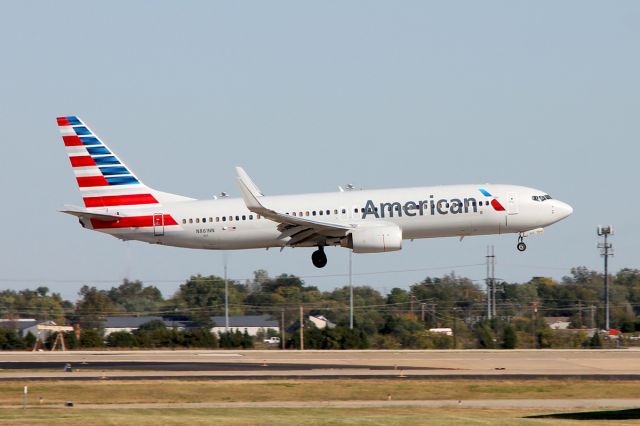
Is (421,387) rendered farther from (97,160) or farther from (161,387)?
(97,160)

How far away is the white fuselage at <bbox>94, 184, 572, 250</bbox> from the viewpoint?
62125 mm

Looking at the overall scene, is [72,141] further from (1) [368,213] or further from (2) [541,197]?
(2) [541,197]

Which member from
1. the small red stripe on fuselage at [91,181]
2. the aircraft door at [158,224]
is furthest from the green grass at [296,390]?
the small red stripe on fuselage at [91,181]

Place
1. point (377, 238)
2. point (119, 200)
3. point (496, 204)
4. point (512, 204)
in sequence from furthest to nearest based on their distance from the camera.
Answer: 1. point (119, 200)
2. point (512, 204)
3. point (496, 204)
4. point (377, 238)

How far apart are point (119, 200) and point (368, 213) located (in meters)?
14.2

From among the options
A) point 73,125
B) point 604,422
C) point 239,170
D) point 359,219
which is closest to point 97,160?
point 73,125

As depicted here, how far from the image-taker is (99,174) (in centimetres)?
6612

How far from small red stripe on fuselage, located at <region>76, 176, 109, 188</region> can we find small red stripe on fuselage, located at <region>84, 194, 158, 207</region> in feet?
2.83

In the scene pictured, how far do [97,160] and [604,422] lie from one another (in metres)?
38.2

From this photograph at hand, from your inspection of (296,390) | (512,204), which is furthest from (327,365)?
(512,204)

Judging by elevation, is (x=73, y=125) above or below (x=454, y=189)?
above

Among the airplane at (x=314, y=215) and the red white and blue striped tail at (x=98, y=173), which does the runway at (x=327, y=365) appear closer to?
the airplane at (x=314, y=215)

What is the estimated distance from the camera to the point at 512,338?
7869cm

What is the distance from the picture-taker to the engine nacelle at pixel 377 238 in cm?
6172
